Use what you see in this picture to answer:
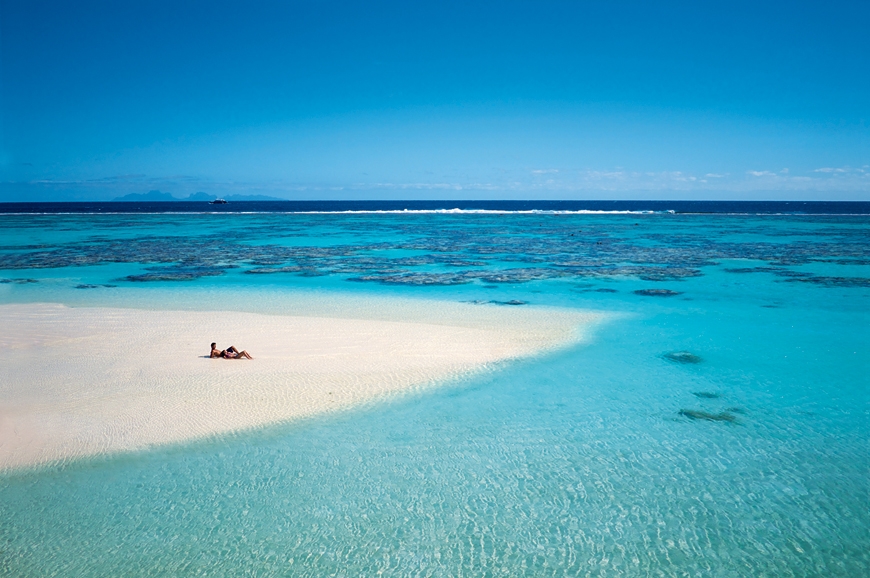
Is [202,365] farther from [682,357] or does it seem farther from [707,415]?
[682,357]

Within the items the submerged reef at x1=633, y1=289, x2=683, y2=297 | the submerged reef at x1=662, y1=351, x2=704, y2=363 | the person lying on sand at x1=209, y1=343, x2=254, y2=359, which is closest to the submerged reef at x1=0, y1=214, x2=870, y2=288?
the submerged reef at x1=633, y1=289, x2=683, y2=297

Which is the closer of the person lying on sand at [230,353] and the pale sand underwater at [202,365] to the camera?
the pale sand underwater at [202,365]

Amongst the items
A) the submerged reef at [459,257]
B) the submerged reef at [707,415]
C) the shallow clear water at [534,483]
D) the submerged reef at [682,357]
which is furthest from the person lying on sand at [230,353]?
the submerged reef at [459,257]

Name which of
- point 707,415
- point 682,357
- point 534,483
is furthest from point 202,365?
point 682,357

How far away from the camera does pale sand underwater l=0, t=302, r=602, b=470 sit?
7.46m

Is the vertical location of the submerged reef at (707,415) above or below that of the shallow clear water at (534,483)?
above

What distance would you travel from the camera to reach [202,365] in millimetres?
10023

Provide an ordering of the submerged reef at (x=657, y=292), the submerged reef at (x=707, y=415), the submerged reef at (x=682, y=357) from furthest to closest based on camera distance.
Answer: the submerged reef at (x=657, y=292), the submerged reef at (x=682, y=357), the submerged reef at (x=707, y=415)

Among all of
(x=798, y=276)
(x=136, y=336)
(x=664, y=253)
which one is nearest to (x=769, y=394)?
(x=136, y=336)

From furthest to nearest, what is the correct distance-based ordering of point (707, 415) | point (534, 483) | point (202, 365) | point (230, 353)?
1. point (230, 353)
2. point (202, 365)
3. point (707, 415)
4. point (534, 483)

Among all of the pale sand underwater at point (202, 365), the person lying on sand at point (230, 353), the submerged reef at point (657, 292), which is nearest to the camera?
the pale sand underwater at point (202, 365)

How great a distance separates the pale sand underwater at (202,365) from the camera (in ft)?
24.5

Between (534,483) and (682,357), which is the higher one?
(682,357)

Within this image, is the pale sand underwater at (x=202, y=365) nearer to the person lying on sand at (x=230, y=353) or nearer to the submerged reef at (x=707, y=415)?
the person lying on sand at (x=230, y=353)
